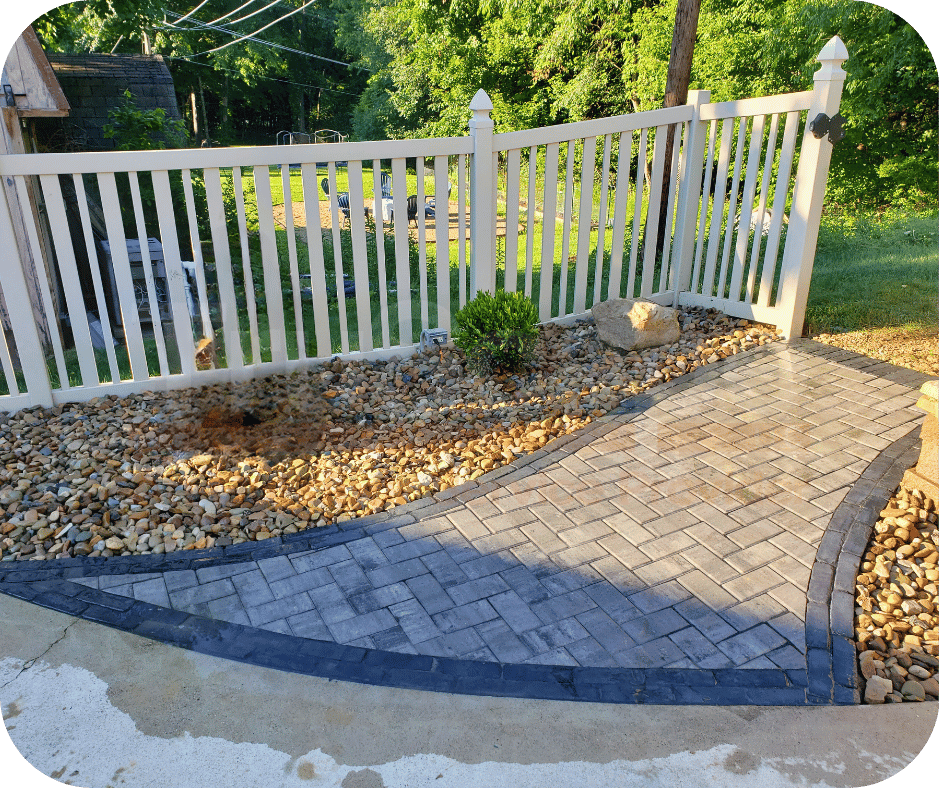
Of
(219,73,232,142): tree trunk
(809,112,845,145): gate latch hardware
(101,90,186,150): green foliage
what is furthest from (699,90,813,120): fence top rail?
(219,73,232,142): tree trunk

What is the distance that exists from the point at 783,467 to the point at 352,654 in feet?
8.77

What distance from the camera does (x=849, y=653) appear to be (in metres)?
2.88

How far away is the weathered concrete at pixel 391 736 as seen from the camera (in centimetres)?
241

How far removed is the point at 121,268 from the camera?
4832 mm

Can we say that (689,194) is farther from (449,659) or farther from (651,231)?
(449,659)

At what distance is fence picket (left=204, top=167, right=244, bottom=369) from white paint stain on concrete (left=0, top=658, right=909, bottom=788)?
2939 millimetres

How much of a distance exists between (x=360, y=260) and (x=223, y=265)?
97 cm

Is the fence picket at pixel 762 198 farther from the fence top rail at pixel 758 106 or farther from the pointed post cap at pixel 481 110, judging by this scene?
the pointed post cap at pixel 481 110

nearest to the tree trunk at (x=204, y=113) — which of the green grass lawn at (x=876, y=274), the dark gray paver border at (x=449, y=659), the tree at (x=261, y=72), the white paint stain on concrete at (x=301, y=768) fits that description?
the tree at (x=261, y=72)

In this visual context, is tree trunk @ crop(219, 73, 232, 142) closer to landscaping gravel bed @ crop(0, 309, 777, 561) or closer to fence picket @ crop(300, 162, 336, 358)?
fence picket @ crop(300, 162, 336, 358)

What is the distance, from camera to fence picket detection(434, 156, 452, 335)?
17.6 ft

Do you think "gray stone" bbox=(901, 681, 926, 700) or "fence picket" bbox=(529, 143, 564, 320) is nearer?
"gray stone" bbox=(901, 681, 926, 700)

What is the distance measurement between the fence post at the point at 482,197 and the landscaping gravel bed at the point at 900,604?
3.21m

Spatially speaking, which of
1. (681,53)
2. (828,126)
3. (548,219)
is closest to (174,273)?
(548,219)
